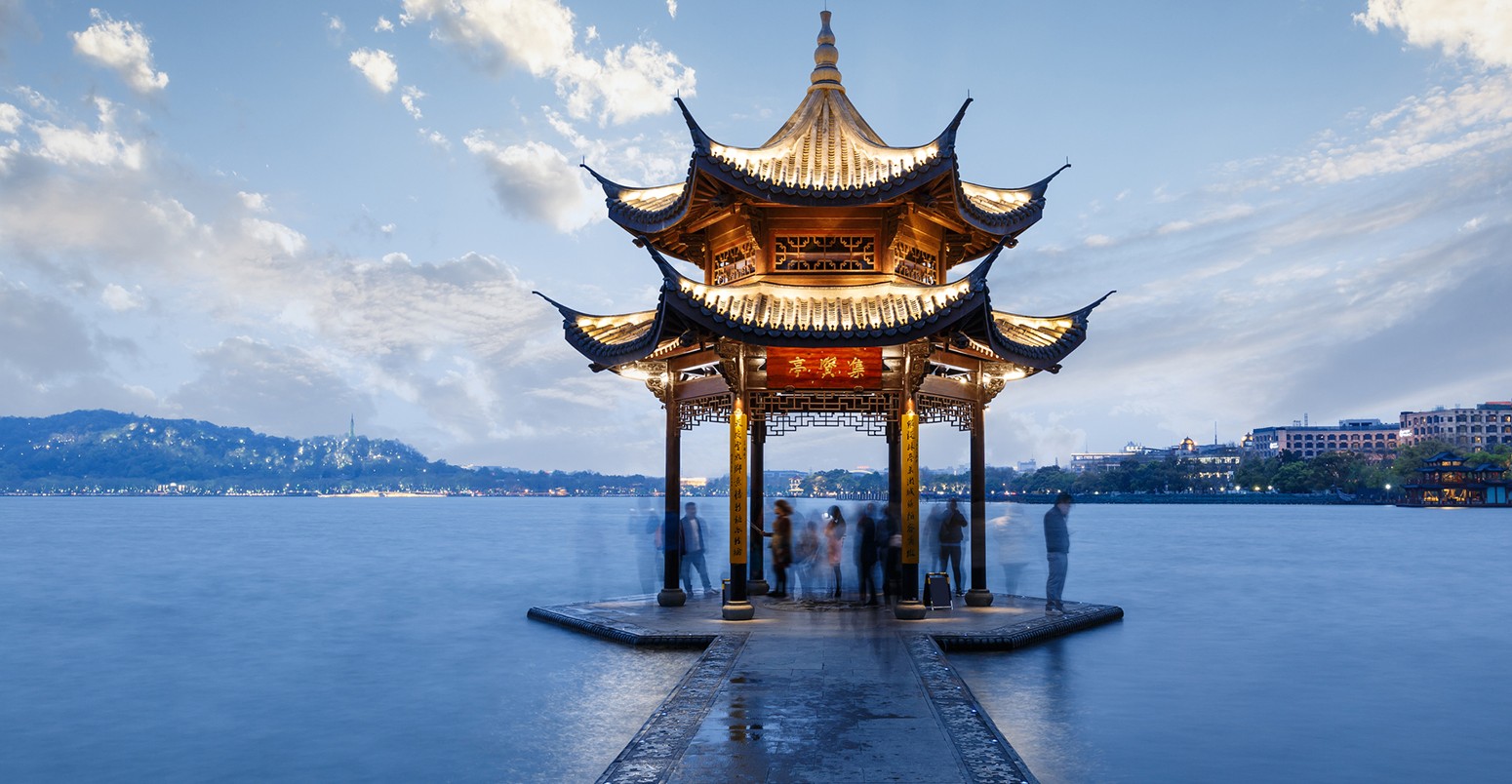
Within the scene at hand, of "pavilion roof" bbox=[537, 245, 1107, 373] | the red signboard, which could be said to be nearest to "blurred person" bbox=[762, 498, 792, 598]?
the red signboard

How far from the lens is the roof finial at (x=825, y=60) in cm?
1912

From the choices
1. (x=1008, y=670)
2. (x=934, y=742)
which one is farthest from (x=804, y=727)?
(x=1008, y=670)

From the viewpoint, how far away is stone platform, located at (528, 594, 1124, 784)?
7.85m

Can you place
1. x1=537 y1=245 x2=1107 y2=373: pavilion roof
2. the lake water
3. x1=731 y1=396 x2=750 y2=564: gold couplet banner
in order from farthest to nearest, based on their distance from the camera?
x1=731 y1=396 x2=750 y2=564: gold couplet banner < x1=537 y1=245 x2=1107 y2=373: pavilion roof < the lake water

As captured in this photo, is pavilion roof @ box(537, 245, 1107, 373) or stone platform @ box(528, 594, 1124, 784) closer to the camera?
stone platform @ box(528, 594, 1124, 784)

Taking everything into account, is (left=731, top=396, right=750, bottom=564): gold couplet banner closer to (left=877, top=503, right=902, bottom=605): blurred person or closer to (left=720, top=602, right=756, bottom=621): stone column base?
(left=720, top=602, right=756, bottom=621): stone column base

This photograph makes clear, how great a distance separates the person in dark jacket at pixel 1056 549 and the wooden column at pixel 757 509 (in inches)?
209

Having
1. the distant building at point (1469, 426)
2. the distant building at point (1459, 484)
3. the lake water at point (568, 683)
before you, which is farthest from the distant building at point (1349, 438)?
the lake water at point (568, 683)

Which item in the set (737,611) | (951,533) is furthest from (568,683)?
(951,533)

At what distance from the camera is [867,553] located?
1825cm

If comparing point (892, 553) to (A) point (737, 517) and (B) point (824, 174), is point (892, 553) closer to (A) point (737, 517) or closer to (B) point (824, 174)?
(A) point (737, 517)

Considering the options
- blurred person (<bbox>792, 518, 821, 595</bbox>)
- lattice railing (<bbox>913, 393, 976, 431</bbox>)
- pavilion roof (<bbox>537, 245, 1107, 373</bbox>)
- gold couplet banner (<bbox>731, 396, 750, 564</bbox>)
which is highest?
pavilion roof (<bbox>537, 245, 1107, 373</bbox>)

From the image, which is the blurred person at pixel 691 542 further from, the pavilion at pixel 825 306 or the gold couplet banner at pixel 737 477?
the gold couplet banner at pixel 737 477

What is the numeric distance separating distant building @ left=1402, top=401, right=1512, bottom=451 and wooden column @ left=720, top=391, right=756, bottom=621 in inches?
7167
